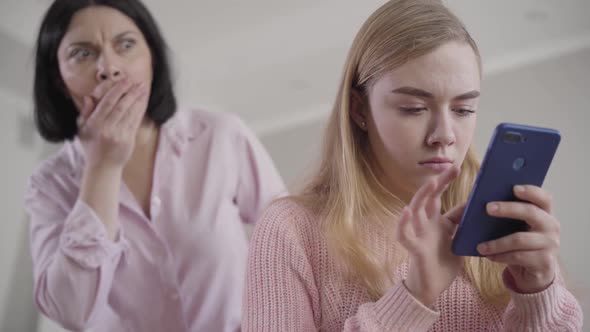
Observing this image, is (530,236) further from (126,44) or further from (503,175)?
(126,44)

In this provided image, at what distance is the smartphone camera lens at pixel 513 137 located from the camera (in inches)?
23.5

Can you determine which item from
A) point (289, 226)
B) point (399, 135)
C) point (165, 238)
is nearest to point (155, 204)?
point (165, 238)

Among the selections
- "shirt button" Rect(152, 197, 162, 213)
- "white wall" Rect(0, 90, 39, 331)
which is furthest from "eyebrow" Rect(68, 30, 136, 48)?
"white wall" Rect(0, 90, 39, 331)

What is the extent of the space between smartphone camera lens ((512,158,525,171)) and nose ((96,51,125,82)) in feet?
2.60

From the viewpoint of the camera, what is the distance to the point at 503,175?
612 mm

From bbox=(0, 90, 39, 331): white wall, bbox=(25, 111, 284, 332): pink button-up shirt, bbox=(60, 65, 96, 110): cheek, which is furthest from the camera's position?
bbox=(0, 90, 39, 331): white wall

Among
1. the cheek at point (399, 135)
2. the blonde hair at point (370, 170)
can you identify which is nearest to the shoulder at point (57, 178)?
the blonde hair at point (370, 170)

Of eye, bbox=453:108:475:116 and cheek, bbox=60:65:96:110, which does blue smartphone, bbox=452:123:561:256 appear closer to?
eye, bbox=453:108:475:116

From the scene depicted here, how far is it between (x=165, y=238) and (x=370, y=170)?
48 cm

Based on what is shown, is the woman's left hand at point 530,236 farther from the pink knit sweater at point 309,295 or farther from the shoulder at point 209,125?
the shoulder at point 209,125

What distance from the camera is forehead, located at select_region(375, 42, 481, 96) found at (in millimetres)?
739

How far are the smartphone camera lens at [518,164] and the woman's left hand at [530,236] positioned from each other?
0.02 meters

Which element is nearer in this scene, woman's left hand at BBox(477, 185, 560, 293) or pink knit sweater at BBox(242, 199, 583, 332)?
woman's left hand at BBox(477, 185, 560, 293)

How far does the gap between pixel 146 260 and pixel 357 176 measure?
0.49 metres
